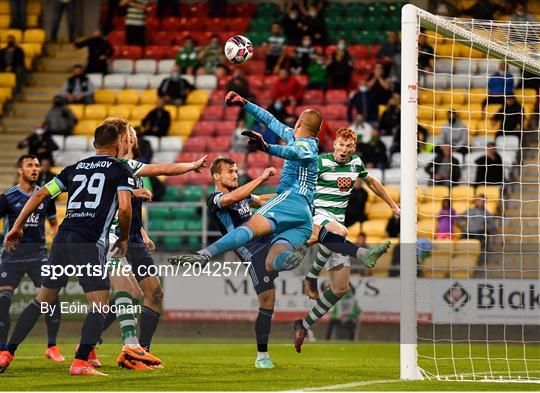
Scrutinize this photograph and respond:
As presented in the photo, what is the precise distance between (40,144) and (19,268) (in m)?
9.27

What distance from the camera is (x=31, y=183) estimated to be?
1227cm

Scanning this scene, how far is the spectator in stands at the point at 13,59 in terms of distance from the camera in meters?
23.7

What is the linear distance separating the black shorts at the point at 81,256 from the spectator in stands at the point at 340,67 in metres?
12.4

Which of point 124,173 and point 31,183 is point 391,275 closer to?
point 31,183

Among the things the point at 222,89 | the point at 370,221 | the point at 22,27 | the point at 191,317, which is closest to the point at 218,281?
the point at 191,317

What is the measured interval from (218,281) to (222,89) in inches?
288

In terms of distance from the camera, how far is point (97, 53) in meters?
23.7

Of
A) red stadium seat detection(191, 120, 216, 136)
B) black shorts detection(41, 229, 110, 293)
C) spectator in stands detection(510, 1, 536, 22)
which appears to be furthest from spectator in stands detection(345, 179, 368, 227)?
black shorts detection(41, 229, 110, 293)

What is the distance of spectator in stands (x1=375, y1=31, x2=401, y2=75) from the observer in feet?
71.1

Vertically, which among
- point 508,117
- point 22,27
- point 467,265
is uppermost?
point 22,27

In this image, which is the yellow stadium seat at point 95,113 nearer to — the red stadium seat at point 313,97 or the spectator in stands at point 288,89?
the spectator in stands at point 288,89

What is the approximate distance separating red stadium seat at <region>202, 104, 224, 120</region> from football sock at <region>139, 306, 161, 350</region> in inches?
447

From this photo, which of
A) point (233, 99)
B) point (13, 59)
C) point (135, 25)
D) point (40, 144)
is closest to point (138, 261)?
point (233, 99)

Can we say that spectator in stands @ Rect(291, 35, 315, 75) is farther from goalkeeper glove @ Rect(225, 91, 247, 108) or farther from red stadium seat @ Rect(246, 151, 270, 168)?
goalkeeper glove @ Rect(225, 91, 247, 108)
